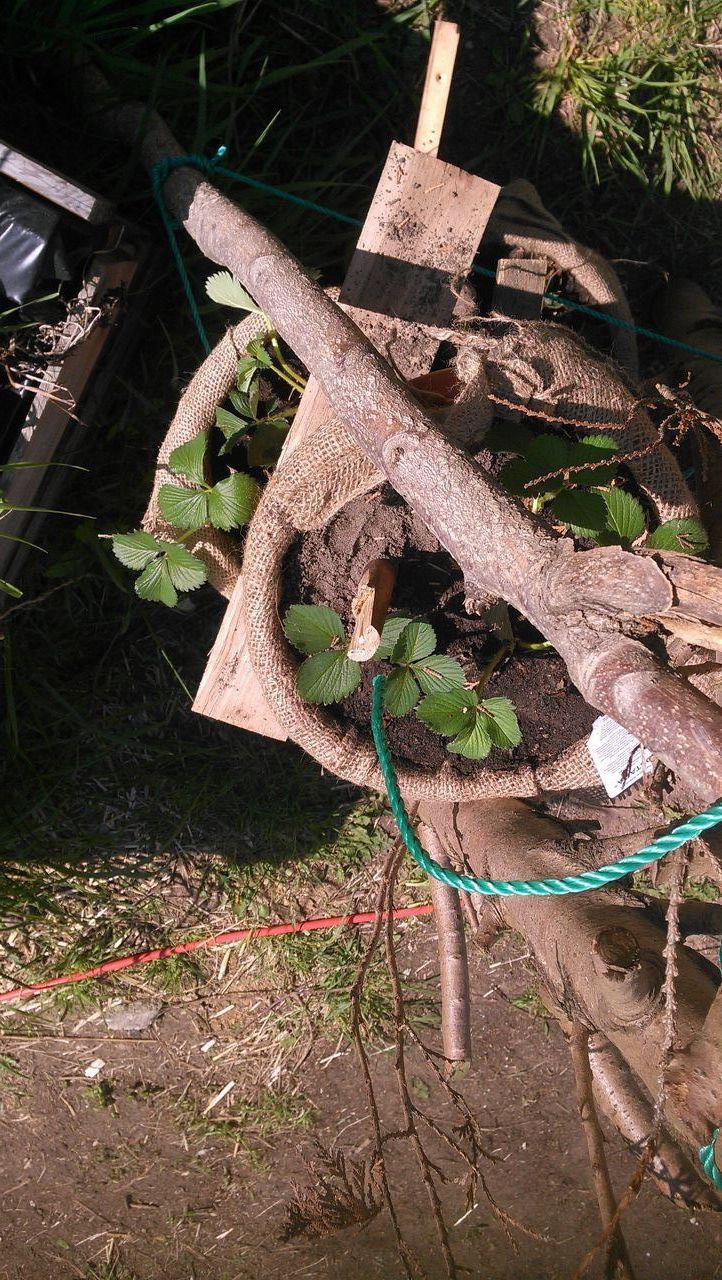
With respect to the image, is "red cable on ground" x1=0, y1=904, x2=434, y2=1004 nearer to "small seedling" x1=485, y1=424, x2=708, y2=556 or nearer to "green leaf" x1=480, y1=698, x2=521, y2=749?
"green leaf" x1=480, y1=698, x2=521, y2=749

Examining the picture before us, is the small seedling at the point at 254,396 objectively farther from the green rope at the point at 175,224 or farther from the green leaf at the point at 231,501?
the green rope at the point at 175,224

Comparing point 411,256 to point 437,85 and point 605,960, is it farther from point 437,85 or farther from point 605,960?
point 605,960

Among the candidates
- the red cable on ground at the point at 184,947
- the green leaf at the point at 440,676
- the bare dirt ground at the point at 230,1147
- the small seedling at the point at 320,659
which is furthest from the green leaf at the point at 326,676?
the bare dirt ground at the point at 230,1147

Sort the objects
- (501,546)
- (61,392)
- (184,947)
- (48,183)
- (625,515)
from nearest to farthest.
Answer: (501,546) < (625,515) < (48,183) < (61,392) < (184,947)

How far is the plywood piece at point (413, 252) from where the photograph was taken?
1.46m

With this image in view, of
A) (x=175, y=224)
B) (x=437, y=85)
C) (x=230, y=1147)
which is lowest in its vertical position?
(x=230, y=1147)

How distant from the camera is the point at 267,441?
5.21 feet

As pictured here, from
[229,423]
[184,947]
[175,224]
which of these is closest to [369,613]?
[229,423]

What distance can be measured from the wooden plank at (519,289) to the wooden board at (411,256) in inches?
5.2

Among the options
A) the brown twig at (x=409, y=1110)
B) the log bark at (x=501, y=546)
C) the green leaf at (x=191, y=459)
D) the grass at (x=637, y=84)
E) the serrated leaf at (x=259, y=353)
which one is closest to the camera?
the log bark at (x=501, y=546)

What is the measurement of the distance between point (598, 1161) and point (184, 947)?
1485 mm

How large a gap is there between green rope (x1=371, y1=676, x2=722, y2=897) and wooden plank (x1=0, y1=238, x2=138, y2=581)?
0.87 m

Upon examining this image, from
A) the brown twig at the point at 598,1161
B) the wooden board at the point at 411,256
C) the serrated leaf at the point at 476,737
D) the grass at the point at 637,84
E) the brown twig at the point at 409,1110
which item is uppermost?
the grass at the point at 637,84

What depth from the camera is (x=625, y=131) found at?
81.6 inches
